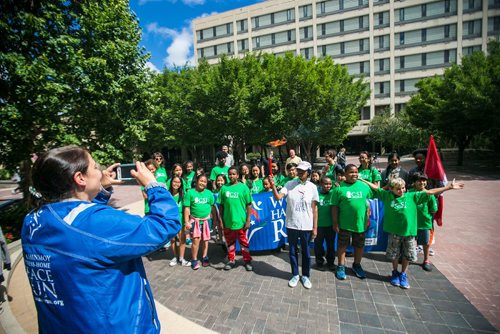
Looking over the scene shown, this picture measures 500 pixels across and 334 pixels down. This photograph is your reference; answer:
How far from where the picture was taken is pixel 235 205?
15.8ft

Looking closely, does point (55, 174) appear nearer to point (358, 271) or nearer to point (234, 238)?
point (234, 238)

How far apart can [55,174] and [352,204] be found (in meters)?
4.11

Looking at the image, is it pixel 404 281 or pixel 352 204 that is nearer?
pixel 404 281

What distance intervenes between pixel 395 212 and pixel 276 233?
7.92 ft

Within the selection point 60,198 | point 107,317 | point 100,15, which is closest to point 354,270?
point 107,317

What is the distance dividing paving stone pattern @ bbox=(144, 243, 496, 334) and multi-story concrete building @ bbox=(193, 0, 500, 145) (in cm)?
3441

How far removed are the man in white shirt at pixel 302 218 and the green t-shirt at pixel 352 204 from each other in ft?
1.53

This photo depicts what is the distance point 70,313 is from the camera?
1.38 m

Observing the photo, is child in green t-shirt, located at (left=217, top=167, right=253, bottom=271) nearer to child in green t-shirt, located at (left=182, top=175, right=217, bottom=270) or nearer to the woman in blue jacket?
child in green t-shirt, located at (left=182, top=175, right=217, bottom=270)

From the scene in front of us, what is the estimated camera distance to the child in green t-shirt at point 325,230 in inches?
188

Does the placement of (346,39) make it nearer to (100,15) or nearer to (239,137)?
(239,137)

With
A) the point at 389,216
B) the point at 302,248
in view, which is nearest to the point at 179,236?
the point at 302,248

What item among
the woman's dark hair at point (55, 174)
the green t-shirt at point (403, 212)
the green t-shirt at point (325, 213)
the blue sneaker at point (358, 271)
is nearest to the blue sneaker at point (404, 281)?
the blue sneaker at point (358, 271)

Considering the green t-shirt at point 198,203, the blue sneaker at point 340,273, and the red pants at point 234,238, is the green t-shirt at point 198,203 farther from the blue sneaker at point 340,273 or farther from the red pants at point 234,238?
the blue sneaker at point 340,273
